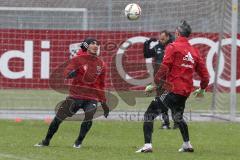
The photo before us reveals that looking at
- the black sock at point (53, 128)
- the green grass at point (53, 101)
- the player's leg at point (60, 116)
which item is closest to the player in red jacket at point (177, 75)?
the player's leg at point (60, 116)

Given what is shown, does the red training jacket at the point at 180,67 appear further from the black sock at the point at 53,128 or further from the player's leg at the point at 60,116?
the black sock at the point at 53,128

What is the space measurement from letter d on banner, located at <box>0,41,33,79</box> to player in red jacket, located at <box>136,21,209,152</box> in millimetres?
11847

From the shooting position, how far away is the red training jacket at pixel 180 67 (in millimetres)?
12484

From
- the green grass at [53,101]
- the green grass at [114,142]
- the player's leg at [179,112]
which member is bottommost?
the green grass at [114,142]

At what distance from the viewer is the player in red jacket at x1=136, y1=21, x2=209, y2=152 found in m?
12.5

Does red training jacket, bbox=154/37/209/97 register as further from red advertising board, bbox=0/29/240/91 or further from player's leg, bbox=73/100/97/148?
red advertising board, bbox=0/29/240/91

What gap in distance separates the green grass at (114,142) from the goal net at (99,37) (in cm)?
423

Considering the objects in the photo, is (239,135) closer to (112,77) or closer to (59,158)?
(59,158)

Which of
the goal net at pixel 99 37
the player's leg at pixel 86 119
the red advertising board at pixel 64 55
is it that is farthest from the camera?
the red advertising board at pixel 64 55

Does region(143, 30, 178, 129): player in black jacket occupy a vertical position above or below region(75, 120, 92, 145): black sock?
above

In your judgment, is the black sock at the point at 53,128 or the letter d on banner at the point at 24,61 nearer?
the black sock at the point at 53,128

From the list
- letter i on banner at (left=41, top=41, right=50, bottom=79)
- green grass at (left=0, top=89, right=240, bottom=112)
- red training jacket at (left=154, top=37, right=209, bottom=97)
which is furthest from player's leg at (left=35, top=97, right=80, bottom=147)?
letter i on banner at (left=41, top=41, right=50, bottom=79)

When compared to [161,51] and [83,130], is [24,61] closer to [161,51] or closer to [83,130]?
[161,51]

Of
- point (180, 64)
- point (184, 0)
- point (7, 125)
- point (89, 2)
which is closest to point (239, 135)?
point (180, 64)
